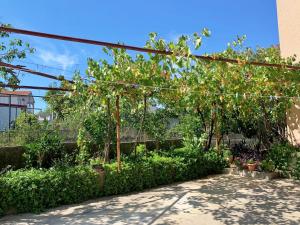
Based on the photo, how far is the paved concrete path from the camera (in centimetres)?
579

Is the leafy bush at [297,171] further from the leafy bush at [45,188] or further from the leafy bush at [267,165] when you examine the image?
the leafy bush at [45,188]

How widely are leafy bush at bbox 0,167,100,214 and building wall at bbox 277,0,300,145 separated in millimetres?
5921

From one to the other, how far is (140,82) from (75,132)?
455cm

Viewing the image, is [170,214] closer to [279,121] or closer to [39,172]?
[39,172]

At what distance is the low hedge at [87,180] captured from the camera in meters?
6.27

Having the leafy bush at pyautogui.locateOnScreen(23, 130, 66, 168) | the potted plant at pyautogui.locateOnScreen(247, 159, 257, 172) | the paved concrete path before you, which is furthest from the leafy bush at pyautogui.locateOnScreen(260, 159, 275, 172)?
the leafy bush at pyautogui.locateOnScreen(23, 130, 66, 168)

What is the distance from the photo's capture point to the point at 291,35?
9.63m

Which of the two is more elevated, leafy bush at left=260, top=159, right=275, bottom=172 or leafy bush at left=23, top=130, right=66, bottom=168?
leafy bush at left=23, top=130, right=66, bottom=168

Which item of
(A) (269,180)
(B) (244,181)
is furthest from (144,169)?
(A) (269,180)

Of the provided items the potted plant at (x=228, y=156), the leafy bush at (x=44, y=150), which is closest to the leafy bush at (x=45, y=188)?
the leafy bush at (x=44, y=150)

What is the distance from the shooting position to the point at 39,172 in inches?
271

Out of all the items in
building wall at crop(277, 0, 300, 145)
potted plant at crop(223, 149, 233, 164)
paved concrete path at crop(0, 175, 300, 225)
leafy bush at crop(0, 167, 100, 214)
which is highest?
building wall at crop(277, 0, 300, 145)

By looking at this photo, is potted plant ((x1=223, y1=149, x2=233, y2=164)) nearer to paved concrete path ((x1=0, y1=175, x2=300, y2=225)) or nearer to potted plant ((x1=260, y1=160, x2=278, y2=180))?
potted plant ((x1=260, y1=160, x2=278, y2=180))

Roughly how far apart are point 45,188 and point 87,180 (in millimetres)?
942
